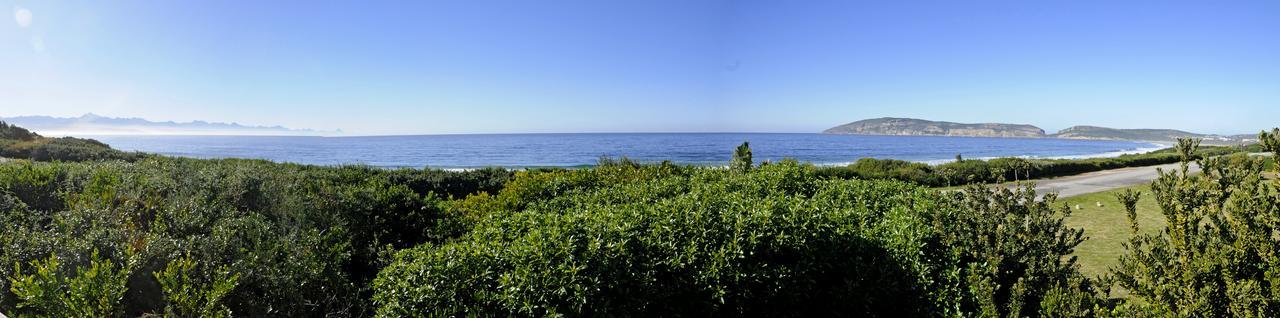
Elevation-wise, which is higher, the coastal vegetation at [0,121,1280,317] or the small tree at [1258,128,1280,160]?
the small tree at [1258,128,1280,160]

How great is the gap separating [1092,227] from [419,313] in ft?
37.6

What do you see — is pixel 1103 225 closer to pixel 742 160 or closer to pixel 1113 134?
pixel 742 160

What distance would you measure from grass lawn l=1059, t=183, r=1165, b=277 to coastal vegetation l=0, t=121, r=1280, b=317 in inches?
77.8

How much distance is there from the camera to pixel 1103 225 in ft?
31.7

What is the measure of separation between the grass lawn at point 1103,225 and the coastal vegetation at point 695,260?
198 centimetres

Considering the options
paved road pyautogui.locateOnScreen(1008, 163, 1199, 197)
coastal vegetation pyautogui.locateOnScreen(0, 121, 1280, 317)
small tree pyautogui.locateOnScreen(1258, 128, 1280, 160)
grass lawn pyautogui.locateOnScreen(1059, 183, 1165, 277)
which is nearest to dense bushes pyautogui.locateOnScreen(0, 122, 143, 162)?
coastal vegetation pyautogui.locateOnScreen(0, 121, 1280, 317)

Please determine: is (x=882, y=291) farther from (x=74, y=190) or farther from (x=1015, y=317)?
(x=74, y=190)

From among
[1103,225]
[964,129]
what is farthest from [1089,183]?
[964,129]

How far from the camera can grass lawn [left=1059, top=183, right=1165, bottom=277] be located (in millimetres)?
7215

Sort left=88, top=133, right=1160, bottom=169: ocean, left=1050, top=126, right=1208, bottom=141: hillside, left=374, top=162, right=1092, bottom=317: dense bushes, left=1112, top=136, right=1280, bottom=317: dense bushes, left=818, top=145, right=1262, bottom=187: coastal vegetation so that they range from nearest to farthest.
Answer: left=1112, top=136, right=1280, bottom=317: dense bushes
left=374, top=162, right=1092, bottom=317: dense bushes
left=818, top=145, right=1262, bottom=187: coastal vegetation
left=88, top=133, right=1160, bottom=169: ocean
left=1050, top=126, right=1208, bottom=141: hillside

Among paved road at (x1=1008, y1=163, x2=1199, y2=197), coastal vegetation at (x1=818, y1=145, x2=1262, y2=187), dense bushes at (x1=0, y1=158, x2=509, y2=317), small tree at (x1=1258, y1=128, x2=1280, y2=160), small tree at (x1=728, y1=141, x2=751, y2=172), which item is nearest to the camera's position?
small tree at (x1=1258, y1=128, x2=1280, y2=160)

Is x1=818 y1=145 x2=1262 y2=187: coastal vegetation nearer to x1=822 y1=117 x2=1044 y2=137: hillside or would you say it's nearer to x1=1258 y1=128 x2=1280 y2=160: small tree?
x1=1258 y1=128 x2=1280 y2=160: small tree

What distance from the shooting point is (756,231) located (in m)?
3.78

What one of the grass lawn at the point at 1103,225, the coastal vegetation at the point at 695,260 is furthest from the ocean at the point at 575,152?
the coastal vegetation at the point at 695,260
